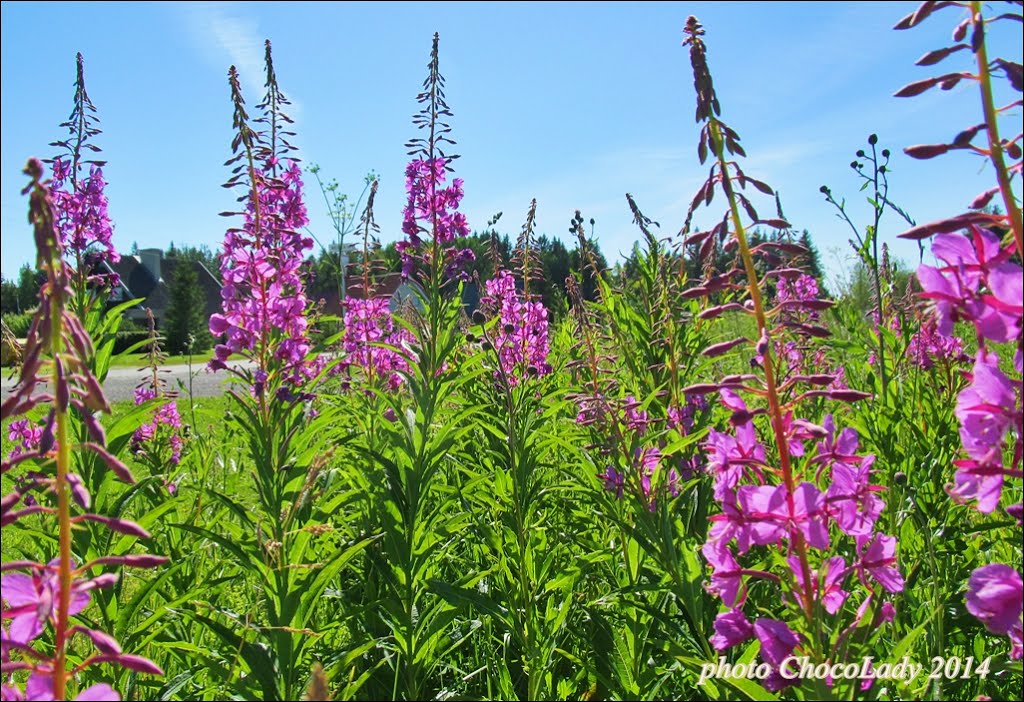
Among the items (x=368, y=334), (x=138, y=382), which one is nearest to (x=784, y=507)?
(x=368, y=334)

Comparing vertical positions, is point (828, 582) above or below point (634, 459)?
below

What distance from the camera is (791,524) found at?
148cm

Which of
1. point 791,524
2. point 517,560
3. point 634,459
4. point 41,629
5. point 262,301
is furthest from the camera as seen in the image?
point 262,301

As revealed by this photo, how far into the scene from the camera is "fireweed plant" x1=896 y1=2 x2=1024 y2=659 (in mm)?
1161

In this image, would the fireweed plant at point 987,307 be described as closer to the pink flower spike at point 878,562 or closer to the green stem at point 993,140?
the green stem at point 993,140

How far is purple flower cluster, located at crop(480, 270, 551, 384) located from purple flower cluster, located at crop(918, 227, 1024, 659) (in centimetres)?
344

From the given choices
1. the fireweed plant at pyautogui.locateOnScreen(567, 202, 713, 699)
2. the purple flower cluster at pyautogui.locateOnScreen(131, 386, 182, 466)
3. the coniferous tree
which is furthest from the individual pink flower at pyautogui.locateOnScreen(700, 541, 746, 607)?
the coniferous tree

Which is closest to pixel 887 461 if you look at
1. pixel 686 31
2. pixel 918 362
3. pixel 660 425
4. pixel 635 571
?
pixel 918 362

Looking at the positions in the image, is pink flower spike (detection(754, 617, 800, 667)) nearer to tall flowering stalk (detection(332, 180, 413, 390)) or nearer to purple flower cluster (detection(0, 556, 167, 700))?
purple flower cluster (detection(0, 556, 167, 700))

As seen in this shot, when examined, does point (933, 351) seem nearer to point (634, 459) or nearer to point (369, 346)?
point (634, 459)

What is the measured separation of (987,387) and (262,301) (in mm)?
2824

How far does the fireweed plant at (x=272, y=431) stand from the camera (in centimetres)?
→ 226

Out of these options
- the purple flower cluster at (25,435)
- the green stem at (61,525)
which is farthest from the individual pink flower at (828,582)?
the purple flower cluster at (25,435)

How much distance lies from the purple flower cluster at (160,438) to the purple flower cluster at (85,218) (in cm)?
145
